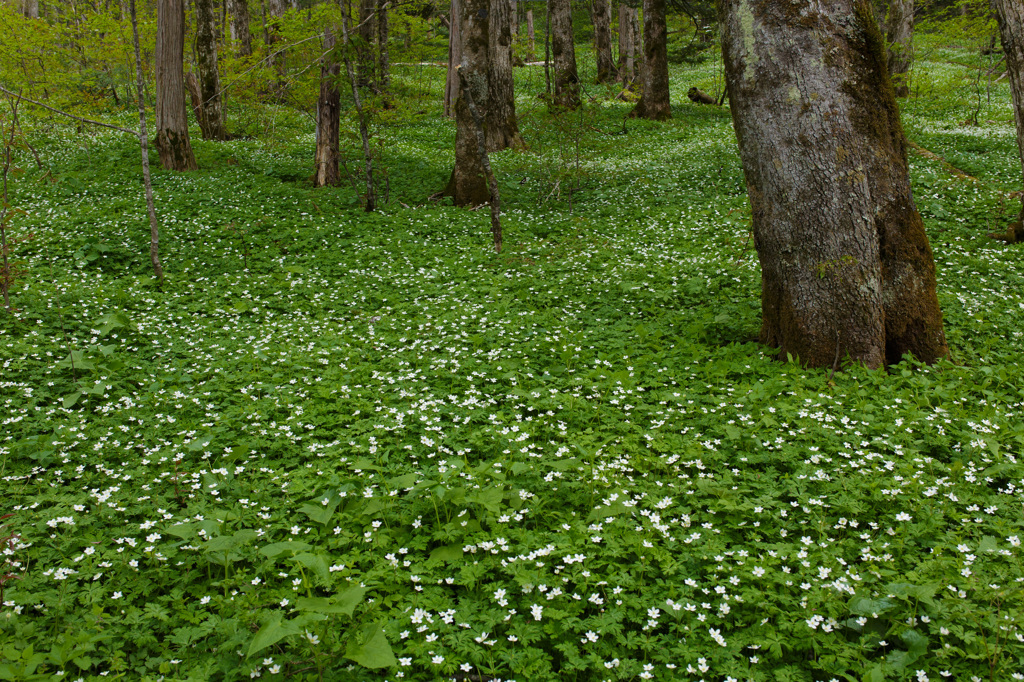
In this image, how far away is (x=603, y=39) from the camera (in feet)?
92.6

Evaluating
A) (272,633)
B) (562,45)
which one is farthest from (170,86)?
(272,633)

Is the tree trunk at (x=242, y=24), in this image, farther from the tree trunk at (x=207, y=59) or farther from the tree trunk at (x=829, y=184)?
the tree trunk at (x=829, y=184)

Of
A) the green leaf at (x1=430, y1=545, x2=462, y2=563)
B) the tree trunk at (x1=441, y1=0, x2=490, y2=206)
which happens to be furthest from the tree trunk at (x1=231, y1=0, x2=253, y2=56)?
the green leaf at (x1=430, y1=545, x2=462, y2=563)

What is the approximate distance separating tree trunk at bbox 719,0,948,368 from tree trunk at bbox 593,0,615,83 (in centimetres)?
2439

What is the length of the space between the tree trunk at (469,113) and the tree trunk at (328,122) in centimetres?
237

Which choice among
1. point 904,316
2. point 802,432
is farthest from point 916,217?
point 802,432

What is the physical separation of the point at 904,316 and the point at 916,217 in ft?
3.14

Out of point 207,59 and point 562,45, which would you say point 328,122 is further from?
point 562,45

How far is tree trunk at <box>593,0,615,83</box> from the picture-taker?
26.9 meters

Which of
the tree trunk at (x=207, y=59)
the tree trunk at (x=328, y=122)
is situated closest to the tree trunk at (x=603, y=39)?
the tree trunk at (x=207, y=59)

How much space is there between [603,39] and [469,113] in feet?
66.1

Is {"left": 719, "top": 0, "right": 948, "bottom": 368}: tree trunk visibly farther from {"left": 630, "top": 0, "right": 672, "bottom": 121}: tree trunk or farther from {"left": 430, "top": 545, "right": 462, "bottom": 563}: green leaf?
{"left": 630, "top": 0, "right": 672, "bottom": 121}: tree trunk

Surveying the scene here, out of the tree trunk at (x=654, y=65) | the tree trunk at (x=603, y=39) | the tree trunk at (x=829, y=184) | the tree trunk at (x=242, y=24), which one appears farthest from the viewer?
the tree trunk at (x=603, y=39)

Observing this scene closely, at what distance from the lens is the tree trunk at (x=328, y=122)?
36.1ft
